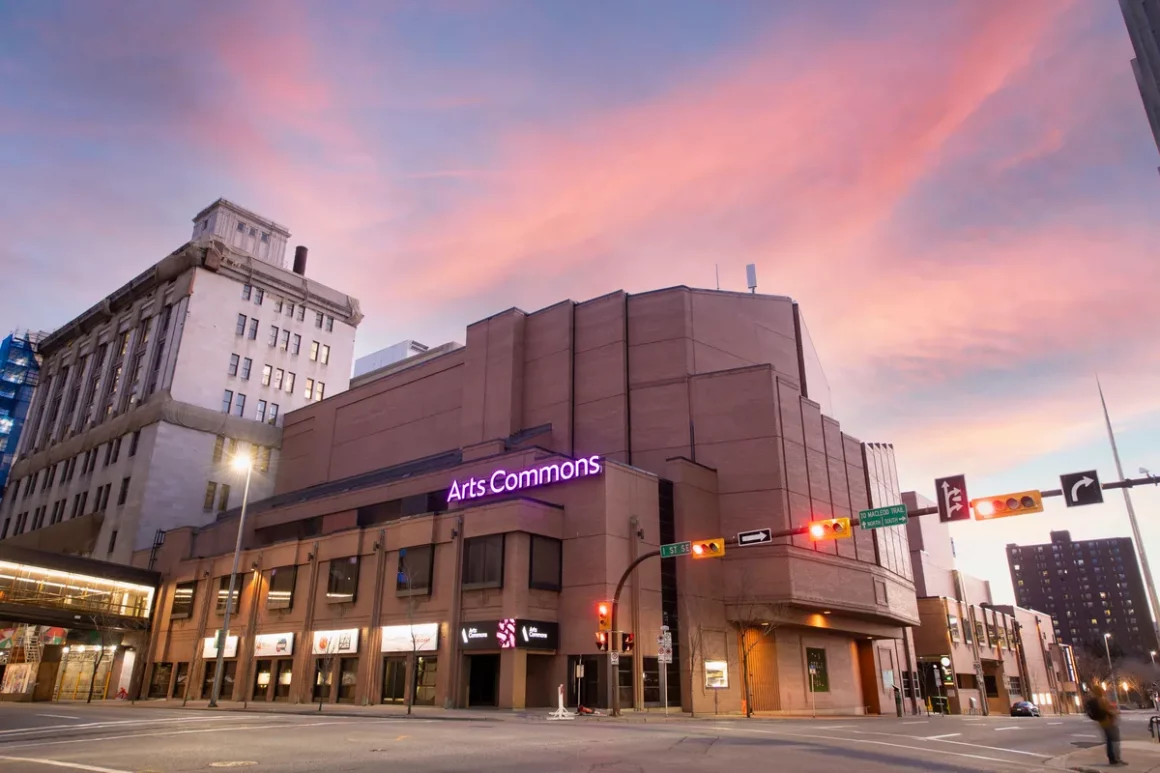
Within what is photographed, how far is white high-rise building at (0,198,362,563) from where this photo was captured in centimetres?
7400

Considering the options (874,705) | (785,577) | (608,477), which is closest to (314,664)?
(608,477)

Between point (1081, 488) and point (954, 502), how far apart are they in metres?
3.47

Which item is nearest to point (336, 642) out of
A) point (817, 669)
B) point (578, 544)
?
point (578, 544)

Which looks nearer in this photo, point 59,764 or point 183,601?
point 59,764

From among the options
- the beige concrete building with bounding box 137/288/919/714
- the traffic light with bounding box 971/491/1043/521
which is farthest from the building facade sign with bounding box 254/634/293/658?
the traffic light with bounding box 971/491/1043/521

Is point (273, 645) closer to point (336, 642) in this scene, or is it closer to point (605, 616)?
point (336, 642)

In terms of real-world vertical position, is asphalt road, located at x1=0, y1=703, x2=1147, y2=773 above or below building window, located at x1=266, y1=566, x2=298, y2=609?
below

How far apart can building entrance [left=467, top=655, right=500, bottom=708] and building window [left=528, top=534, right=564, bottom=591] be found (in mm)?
4984

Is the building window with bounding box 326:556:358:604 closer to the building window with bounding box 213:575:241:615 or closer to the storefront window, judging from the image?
the storefront window

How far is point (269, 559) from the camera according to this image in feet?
177

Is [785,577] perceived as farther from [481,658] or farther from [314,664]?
[314,664]

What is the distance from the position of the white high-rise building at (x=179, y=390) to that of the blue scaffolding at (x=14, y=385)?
22063 millimetres

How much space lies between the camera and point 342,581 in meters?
48.7

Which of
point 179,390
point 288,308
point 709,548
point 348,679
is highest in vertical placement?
point 288,308
